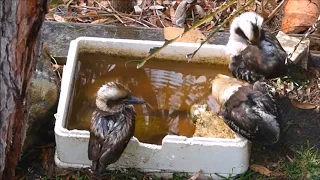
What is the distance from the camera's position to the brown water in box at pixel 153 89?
405 centimetres

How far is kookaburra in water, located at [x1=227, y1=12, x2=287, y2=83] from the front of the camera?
411 centimetres

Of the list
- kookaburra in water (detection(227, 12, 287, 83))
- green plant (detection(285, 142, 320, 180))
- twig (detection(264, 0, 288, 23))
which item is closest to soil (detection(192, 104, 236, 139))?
kookaburra in water (detection(227, 12, 287, 83))

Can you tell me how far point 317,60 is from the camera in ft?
15.4

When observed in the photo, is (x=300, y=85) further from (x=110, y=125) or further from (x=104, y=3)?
(x=104, y=3)

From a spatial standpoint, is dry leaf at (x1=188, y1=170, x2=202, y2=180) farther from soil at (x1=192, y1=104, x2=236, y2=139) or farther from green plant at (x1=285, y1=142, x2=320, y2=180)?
green plant at (x1=285, y1=142, x2=320, y2=180)

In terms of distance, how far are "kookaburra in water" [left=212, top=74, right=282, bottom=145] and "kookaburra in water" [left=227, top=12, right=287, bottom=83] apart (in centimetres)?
11

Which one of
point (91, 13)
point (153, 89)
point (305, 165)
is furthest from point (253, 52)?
point (91, 13)

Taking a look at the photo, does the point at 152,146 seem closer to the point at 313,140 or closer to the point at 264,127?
the point at 264,127

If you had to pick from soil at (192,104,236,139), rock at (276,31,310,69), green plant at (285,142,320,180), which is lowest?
green plant at (285,142,320,180)

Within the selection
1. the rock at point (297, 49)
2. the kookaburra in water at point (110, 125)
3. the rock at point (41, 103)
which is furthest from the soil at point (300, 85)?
the rock at point (41, 103)

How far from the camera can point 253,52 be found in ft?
13.8

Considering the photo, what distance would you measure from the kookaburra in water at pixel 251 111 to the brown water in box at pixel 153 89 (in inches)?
8.5

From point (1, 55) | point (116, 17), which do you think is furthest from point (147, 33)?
point (1, 55)

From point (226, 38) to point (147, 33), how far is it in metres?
0.61
